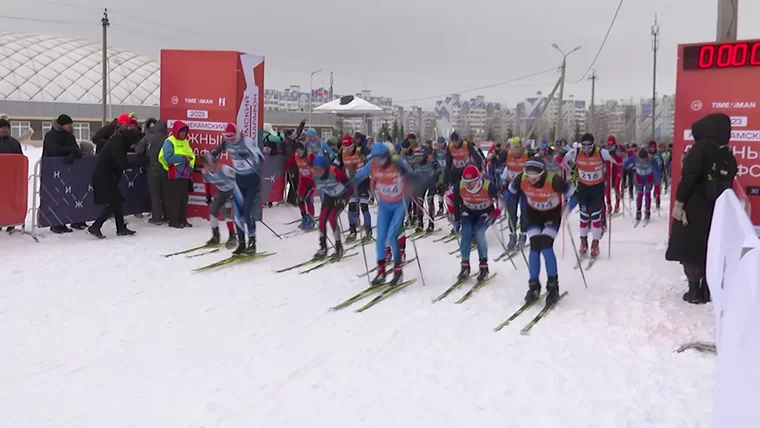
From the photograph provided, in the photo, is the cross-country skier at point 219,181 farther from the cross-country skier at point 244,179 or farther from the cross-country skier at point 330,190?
the cross-country skier at point 330,190

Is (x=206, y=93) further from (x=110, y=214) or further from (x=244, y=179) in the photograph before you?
(x=244, y=179)

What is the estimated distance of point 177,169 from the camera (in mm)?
11727

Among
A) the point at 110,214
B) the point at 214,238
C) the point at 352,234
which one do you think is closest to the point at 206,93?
the point at 110,214

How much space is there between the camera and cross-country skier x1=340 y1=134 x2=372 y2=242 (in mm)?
11148

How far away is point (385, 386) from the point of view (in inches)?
185

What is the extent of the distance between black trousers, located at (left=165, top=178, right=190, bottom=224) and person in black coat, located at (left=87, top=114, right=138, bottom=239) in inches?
44.5

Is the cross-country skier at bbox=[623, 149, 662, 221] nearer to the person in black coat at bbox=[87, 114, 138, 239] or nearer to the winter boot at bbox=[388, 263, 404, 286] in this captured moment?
the winter boot at bbox=[388, 263, 404, 286]

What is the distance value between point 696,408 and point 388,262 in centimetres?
504

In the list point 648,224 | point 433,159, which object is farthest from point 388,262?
point 648,224

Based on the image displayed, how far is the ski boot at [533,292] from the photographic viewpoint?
23.2 ft

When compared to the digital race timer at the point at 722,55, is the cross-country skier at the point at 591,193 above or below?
below

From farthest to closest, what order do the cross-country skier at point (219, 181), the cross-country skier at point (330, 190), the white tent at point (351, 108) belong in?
the white tent at point (351, 108) → the cross-country skier at point (219, 181) → the cross-country skier at point (330, 190)

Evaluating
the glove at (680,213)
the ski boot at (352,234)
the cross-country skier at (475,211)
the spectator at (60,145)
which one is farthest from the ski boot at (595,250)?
the spectator at (60,145)

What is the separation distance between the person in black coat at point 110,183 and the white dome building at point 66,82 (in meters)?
52.5
